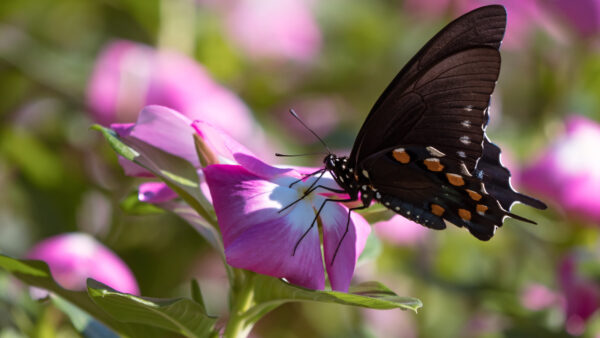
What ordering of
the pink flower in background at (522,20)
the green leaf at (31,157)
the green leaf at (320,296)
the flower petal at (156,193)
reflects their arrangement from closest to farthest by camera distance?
the green leaf at (320,296), the flower petal at (156,193), the green leaf at (31,157), the pink flower in background at (522,20)

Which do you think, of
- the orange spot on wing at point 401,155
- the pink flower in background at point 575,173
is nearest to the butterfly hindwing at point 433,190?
the orange spot on wing at point 401,155

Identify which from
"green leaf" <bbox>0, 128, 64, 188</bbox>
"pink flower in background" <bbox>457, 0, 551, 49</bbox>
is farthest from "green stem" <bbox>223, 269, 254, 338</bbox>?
"pink flower in background" <bbox>457, 0, 551, 49</bbox>

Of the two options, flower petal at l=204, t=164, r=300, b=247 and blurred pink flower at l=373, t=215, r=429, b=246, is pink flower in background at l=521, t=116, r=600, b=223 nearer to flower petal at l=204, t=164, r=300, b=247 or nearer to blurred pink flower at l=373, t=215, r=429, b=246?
blurred pink flower at l=373, t=215, r=429, b=246

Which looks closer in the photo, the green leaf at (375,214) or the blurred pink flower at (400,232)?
the green leaf at (375,214)

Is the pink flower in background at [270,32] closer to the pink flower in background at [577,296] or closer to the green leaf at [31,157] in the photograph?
the green leaf at [31,157]

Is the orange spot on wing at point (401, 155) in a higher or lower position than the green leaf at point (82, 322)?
higher

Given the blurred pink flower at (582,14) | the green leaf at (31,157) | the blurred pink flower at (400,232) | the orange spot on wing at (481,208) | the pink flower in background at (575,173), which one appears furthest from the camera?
the blurred pink flower at (400,232)

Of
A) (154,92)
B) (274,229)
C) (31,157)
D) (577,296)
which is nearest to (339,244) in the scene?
(274,229)

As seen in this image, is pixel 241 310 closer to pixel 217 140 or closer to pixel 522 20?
pixel 217 140

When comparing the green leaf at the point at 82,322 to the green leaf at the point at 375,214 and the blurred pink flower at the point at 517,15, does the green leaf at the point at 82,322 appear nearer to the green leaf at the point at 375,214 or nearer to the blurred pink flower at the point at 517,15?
the green leaf at the point at 375,214

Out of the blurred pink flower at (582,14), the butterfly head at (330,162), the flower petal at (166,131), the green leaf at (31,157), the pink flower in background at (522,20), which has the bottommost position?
the green leaf at (31,157)
